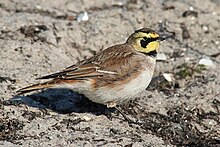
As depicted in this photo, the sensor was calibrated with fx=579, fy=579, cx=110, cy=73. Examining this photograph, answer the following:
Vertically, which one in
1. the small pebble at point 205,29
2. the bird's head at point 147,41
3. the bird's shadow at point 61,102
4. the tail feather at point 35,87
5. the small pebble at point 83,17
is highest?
the bird's head at point 147,41

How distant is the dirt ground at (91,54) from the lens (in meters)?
6.16

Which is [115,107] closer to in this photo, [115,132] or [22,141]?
[115,132]

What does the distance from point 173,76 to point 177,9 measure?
1.92 m

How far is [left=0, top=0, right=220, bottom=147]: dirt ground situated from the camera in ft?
20.2

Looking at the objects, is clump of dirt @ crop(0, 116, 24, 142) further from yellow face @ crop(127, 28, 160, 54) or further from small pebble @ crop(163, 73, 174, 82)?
small pebble @ crop(163, 73, 174, 82)

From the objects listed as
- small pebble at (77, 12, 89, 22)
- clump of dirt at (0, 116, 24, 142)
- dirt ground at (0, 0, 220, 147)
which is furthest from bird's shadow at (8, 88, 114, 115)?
small pebble at (77, 12, 89, 22)

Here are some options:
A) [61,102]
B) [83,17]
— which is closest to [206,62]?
[83,17]

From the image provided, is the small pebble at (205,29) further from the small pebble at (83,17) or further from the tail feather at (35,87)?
the tail feather at (35,87)

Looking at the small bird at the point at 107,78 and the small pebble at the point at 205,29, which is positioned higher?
the small bird at the point at 107,78

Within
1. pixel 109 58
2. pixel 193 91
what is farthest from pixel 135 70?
pixel 193 91

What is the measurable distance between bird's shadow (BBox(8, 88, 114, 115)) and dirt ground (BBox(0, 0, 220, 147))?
1cm

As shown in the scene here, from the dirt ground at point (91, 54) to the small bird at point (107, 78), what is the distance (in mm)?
312

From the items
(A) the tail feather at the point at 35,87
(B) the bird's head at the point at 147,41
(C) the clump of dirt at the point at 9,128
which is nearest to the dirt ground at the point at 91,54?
(C) the clump of dirt at the point at 9,128

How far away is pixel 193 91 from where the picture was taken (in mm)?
7430
